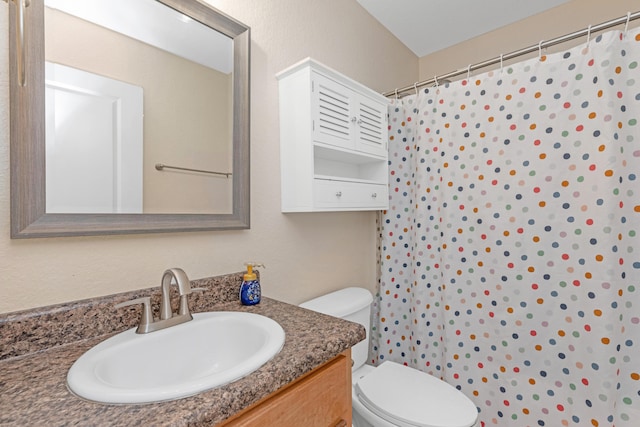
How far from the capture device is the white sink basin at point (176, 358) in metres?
0.53

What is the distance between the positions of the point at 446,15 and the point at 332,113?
4.20ft

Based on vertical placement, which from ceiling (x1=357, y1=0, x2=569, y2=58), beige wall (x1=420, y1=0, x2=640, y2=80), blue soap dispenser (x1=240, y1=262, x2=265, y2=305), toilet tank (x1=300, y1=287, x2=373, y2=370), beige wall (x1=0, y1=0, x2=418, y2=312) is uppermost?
ceiling (x1=357, y1=0, x2=569, y2=58)

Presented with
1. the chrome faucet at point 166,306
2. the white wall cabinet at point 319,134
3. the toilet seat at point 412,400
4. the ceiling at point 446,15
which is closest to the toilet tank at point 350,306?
the toilet seat at point 412,400

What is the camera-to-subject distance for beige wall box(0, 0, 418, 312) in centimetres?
73

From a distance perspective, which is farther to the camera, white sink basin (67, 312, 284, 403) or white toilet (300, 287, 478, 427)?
white toilet (300, 287, 478, 427)

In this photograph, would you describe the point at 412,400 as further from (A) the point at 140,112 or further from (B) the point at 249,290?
(A) the point at 140,112

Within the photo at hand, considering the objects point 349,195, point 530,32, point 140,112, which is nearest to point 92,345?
point 140,112

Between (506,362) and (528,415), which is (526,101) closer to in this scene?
(506,362)

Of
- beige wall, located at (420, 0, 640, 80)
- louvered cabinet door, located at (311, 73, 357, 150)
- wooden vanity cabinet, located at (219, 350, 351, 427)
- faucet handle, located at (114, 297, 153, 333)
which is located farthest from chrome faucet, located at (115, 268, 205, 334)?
beige wall, located at (420, 0, 640, 80)

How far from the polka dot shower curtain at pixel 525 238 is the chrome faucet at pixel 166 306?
1198 mm

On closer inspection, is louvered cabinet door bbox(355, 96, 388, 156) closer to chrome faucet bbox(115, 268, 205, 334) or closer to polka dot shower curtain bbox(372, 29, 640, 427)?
polka dot shower curtain bbox(372, 29, 640, 427)

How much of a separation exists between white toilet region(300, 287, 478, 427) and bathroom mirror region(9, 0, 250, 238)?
657 mm

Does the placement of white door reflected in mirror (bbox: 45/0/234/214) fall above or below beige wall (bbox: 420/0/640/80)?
below

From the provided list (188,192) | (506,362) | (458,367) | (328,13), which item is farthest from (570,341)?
(328,13)
